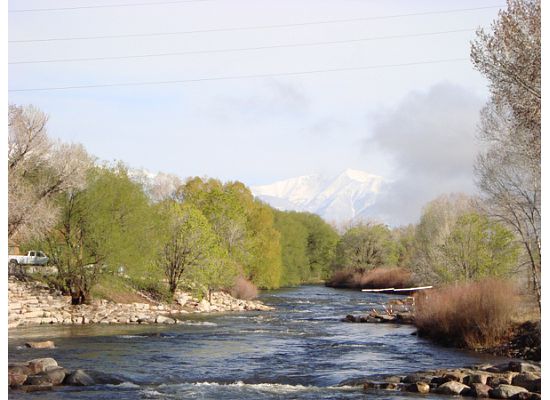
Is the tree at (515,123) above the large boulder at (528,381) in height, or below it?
above

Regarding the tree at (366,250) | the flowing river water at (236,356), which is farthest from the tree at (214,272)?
the tree at (366,250)

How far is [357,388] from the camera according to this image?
60.5 feet

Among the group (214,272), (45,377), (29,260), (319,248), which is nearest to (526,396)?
(45,377)

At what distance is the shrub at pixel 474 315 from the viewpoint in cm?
2606

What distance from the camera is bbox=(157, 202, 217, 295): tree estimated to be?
46.6 m

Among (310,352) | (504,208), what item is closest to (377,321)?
(504,208)

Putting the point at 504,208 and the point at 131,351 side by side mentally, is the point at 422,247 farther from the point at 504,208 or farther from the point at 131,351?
the point at 131,351

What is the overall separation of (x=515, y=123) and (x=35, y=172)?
2413 centimetres

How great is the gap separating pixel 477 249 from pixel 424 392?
78.5 feet

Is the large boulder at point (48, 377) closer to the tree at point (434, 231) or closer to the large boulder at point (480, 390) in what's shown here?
the large boulder at point (480, 390)

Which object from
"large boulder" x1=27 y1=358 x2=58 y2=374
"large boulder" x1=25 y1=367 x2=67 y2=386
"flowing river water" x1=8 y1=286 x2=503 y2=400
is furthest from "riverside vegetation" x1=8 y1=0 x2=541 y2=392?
"large boulder" x1=25 y1=367 x2=67 y2=386

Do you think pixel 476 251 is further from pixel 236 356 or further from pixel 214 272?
pixel 236 356

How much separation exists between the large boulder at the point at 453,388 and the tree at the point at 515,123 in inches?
312

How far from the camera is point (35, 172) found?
117ft
